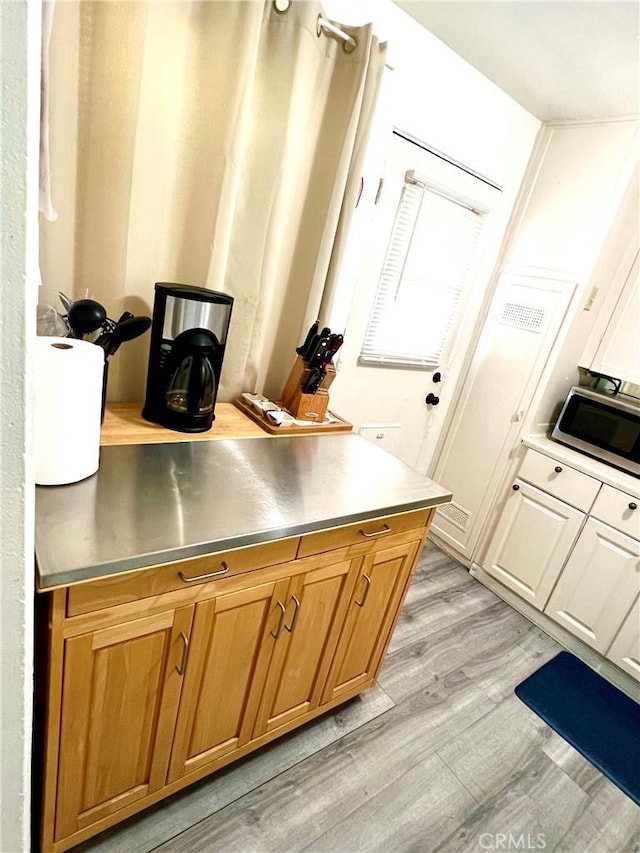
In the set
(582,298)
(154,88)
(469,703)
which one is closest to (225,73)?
(154,88)

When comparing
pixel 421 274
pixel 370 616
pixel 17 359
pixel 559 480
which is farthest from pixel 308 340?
pixel 559 480

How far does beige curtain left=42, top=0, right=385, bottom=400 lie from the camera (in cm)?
114

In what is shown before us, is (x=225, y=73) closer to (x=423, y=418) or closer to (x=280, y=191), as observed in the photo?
(x=280, y=191)

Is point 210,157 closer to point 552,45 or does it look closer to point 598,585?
point 552,45

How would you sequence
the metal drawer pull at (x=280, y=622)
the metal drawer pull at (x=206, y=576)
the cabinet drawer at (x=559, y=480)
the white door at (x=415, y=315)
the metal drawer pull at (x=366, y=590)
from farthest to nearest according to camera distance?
the cabinet drawer at (x=559, y=480) → the white door at (x=415, y=315) → the metal drawer pull at (x=366, y=590) → the metal drawer pull at (x=280, y=622) → the metal drawer pull at (x=206, y=576)

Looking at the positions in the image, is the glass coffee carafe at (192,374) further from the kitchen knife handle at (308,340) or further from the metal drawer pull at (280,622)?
the metal drawer pull at (280,622)

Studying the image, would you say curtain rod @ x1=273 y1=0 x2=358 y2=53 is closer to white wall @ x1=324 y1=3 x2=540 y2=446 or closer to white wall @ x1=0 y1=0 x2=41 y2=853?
white wall @ x1=324 y1=3 x2=540 y2=446

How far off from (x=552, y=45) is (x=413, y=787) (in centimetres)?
265

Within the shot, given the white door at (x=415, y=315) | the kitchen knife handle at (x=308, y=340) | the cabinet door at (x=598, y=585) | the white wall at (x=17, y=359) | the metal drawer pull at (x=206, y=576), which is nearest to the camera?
the white wall at (x=17, y=359)

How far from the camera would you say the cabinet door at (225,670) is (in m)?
1.06

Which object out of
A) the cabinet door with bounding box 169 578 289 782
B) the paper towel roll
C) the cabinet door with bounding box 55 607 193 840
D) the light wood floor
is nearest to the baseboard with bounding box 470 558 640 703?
the light wood floor

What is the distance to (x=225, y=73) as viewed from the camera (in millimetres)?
1248

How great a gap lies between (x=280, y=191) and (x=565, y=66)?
1.29 meters

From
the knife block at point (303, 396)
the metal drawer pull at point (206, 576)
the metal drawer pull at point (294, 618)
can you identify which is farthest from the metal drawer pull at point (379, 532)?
the knife block at point (303, 396)
